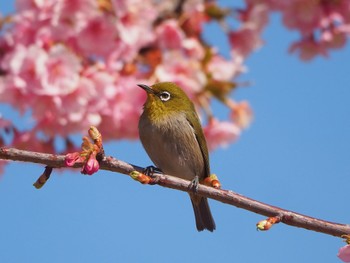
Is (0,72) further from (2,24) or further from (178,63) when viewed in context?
(178,63)

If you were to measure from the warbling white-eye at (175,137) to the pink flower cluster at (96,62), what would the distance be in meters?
0.29

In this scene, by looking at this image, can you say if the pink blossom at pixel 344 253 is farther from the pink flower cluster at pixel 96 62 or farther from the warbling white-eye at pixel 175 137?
the pink flower cluster at pixel 96 62

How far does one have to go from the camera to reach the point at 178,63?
203 inches

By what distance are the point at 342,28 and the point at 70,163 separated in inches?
159

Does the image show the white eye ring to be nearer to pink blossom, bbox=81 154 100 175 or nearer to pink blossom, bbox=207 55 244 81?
pink blossom, bbox=207 55 244 81

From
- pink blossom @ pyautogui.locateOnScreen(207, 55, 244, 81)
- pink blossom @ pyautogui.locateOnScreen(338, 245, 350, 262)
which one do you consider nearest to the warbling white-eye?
pink blossom @ pyautogui.locateOnScreen(207, 55, 244, 81)

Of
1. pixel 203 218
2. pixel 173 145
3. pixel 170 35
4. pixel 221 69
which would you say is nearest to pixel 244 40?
pixel 221 69

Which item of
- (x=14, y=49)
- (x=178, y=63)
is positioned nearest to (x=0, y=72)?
(x=14, y=49)

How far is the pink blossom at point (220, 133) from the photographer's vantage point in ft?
18.7

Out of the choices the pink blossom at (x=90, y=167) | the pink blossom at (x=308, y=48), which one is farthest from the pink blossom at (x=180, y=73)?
the pink blossom at (x=90, y=167)

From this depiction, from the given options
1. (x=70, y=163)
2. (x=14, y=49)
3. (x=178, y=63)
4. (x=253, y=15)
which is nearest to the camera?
(x=70, y=163)

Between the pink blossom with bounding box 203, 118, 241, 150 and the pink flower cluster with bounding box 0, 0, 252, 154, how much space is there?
392 mm

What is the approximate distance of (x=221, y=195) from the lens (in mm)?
2898

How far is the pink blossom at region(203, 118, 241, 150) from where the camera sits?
18.7 feet
